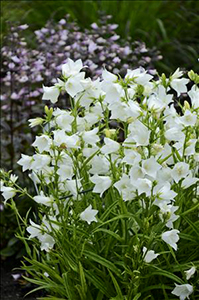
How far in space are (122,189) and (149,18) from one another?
14.4 feet

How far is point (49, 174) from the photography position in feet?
6.68

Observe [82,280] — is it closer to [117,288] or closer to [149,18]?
[117,288]

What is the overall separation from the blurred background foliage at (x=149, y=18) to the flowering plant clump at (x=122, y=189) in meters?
3.61

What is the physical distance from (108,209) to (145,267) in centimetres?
22

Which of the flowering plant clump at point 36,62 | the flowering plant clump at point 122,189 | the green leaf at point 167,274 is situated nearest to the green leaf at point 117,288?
the flowering plant clump at point 122,189

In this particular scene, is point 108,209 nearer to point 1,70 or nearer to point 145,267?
point 145,267

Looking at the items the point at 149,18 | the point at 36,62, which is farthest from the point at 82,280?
the point at 149,18

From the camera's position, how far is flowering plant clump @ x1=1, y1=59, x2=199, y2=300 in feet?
6.10

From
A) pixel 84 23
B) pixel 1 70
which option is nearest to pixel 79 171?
pixel 1 70

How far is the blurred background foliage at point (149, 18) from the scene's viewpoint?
578 centimetres

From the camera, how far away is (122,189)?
6.17 feet

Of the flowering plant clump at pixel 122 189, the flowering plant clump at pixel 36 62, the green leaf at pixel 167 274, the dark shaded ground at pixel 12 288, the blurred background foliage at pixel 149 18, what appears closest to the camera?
the flowering plant clump at pixel 122 189

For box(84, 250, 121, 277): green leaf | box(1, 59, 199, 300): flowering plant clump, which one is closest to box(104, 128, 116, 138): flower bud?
box(1, 59, 199, 300): flowering plant clump

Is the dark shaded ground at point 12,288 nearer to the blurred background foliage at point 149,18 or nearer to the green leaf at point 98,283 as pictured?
the green leaf at point 98,283
